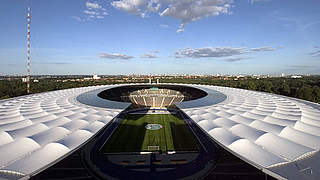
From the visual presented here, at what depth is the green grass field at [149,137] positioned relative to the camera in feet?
61.1

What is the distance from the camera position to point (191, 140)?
20.5 m

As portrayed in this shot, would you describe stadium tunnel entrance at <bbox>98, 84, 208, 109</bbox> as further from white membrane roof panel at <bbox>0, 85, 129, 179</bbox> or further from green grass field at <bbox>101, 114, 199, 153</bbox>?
white membrane roof panel at <bbox>0, 85, 129, 179</bbox>

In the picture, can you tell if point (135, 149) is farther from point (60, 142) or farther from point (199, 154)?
point (60, 142)

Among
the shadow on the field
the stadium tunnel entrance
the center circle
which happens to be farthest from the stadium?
the stadium tunnel entrance

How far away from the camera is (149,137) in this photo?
70.2ft

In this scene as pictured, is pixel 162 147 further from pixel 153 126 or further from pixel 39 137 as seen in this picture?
pixel 39 137

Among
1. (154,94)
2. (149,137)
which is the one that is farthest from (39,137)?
(154,94)

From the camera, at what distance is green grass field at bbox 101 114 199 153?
1862cm

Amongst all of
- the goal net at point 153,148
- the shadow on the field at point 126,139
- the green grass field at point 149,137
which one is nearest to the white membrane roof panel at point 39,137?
the shadow on the field at point 126,139

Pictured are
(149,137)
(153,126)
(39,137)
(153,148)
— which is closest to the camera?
(39,137)

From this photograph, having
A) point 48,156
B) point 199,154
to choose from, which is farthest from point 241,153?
point 48,156

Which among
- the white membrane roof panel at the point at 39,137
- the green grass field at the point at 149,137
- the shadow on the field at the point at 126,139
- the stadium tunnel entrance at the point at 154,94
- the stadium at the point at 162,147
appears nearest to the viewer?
the white membrane roof panel at the point at 39,137

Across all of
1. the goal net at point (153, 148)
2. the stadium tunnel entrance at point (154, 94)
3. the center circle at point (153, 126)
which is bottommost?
the goal net at point (153, 148)

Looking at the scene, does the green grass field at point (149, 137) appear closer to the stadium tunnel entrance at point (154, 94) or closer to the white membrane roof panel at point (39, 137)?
the white membrane roof panel at point (39, 137)
